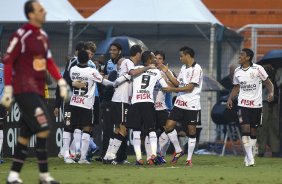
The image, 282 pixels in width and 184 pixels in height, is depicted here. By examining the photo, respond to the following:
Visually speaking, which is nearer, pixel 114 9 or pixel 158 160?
pixel 158 160

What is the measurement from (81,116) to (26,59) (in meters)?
6.05

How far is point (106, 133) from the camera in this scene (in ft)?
64.9

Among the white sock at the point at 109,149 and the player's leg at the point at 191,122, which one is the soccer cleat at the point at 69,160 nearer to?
the white sock at the point at 109,149

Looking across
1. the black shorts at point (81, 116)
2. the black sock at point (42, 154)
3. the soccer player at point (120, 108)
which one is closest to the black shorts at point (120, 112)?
the soccer player at point (120, 108)

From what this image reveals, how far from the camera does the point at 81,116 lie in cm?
1828

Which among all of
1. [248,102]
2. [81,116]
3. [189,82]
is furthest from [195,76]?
[81,116]

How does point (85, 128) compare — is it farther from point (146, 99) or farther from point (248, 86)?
point (248, 86)

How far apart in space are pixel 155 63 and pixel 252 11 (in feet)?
42.5

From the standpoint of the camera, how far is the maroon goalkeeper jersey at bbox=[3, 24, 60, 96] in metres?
12.2

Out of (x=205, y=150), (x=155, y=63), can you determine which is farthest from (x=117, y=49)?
(x=205, y=150)

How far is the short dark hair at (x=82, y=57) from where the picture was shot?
17817 millimetres

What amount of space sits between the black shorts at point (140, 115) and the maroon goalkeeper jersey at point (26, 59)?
5.43m

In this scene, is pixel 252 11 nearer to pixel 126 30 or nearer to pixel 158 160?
pixel 126 30

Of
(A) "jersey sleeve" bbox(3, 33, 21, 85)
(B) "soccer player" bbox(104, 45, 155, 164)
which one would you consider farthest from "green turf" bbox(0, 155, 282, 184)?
Answer: (A) "jersey sleeve" bbox(3, 33, 21, 85)
